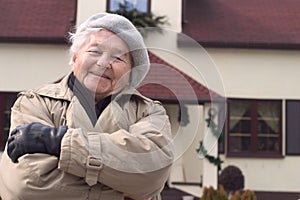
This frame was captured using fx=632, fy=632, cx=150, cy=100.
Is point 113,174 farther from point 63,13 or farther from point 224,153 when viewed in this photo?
point 63,13

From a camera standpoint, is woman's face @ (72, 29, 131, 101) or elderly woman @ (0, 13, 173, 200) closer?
elderly woman @ (0, 13, 173, 200)

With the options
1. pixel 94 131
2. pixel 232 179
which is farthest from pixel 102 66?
pixel 232 179

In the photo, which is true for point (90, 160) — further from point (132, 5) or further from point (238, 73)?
point (238, 73)

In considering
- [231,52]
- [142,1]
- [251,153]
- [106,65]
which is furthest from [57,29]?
[106,65]

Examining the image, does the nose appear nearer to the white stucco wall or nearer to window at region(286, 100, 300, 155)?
the white stucco wall

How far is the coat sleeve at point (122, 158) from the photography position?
202 cm

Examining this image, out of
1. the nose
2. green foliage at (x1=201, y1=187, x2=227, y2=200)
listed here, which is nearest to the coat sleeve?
Result: the nose

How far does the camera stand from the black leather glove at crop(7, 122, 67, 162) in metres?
A: 2.03

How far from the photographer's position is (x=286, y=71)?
16500mm

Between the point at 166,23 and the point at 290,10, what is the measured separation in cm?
477

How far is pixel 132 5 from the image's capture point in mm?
15641

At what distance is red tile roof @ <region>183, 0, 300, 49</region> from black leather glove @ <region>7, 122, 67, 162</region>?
14089 millimetres

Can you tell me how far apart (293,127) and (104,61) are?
14595mm

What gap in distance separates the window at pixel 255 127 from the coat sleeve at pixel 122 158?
14318 millimetres
